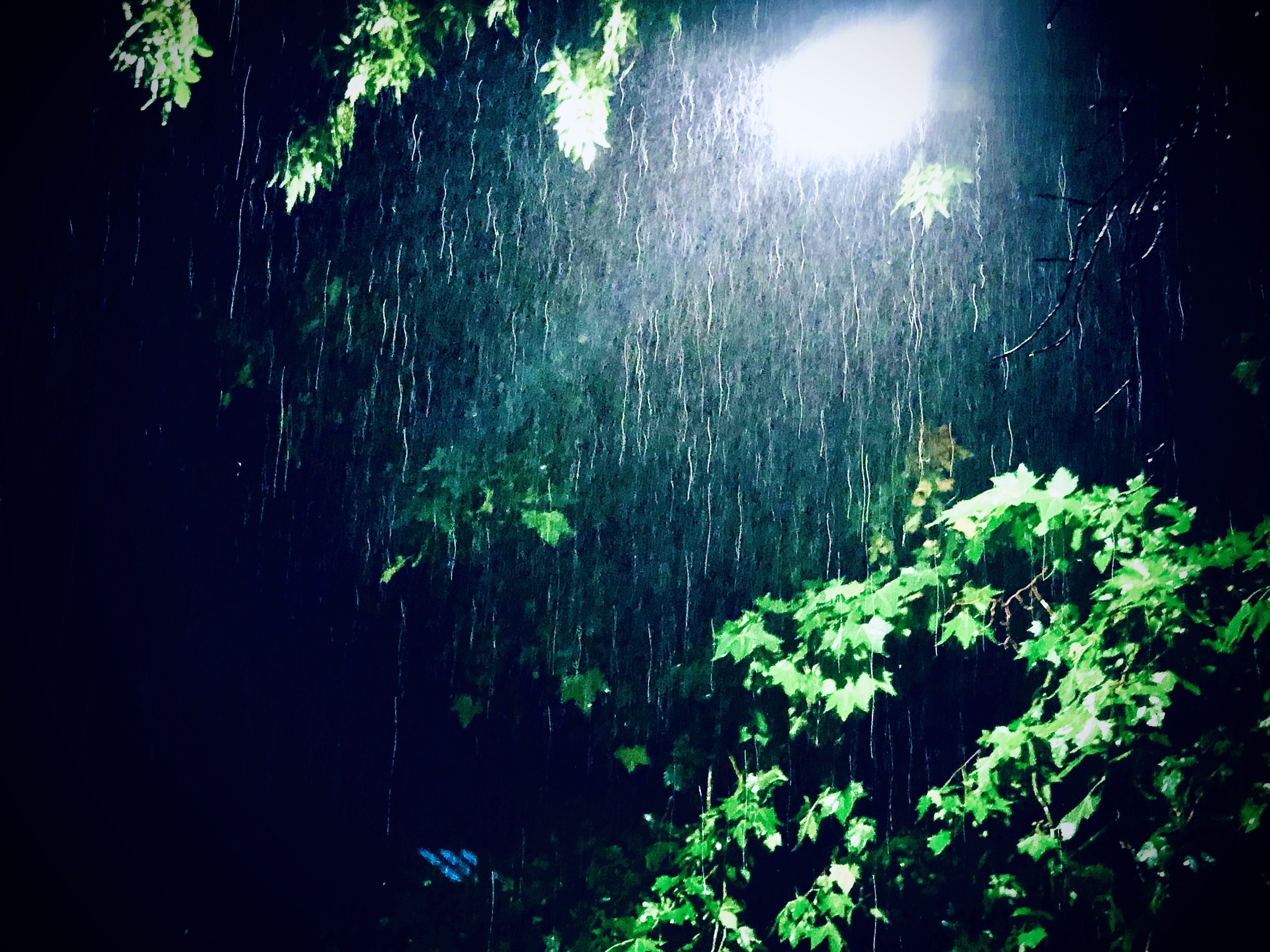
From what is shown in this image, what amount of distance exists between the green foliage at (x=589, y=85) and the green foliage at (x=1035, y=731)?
182 centimetres

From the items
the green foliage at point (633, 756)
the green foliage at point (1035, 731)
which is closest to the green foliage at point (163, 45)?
the green foliage at point (1035, 731)

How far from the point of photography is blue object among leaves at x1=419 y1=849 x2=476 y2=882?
4.47 meters

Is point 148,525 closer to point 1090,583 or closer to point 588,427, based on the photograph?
point 588,427

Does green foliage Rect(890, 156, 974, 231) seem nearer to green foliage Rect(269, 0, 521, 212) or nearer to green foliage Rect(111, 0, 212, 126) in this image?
green foliage Rect(269, 0, 521, 212)

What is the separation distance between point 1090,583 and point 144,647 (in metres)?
6.09

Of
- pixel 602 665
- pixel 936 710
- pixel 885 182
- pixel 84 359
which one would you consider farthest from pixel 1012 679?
pixel 84 359

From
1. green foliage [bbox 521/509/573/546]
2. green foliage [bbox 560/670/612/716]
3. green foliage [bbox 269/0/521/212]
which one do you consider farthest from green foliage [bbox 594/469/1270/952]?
green foliage [bbox 269/0/521/212]

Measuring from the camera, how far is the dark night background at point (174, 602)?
5133 mm

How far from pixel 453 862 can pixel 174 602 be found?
2.79m

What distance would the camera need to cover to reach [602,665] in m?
4.41

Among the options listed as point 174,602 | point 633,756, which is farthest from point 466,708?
point 174,602

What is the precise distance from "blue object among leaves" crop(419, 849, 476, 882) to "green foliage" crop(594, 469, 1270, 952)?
1.19 metres

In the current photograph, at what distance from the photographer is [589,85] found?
2.37 meters

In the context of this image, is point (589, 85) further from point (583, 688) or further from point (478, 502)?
point (583, 688)
